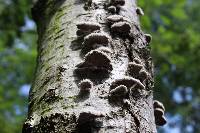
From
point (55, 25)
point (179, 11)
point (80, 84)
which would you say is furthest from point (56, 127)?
point (179, 11)

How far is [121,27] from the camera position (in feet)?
6.72

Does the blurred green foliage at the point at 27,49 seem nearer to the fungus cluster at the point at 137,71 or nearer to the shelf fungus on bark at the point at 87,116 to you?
the fungus cluster at the point at 137,71

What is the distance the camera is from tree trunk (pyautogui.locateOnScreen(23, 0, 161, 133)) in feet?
5.43

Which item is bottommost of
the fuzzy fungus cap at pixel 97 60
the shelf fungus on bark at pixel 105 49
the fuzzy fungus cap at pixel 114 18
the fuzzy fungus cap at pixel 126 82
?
the fuzzy fungus cap at pixel 126 82

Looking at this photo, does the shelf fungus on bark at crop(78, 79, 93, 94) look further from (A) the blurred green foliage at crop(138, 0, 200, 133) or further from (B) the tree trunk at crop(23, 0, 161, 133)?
(A) the blurred green foliage at crop(138, 0, 200, 133)

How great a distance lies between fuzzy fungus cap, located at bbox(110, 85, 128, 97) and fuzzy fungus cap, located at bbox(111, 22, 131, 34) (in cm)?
44

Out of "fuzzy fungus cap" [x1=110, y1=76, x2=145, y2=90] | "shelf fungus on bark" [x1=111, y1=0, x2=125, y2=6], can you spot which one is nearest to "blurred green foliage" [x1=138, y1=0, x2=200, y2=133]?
"shelf fungus on bark" [x1=111, y1=0, x2=125, y2=6]

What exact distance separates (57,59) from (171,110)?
1161cm

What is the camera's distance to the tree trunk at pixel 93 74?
1.65m

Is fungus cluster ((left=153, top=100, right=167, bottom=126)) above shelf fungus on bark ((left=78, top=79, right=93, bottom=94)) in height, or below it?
above

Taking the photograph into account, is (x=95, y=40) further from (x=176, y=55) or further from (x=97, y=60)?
(x=176, y=55)

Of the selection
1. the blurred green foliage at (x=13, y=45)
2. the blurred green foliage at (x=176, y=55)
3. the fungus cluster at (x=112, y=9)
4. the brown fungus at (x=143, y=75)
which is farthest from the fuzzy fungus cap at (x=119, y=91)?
the blurred green foliage at (x=13, y=45)

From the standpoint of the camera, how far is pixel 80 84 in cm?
173

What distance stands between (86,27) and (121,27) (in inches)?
7.3
